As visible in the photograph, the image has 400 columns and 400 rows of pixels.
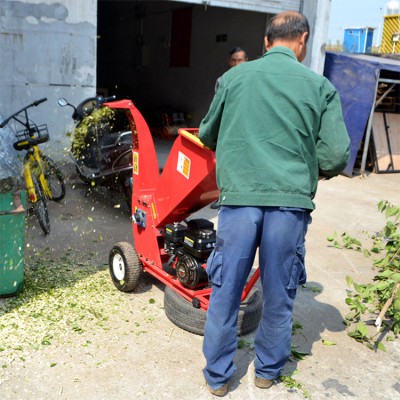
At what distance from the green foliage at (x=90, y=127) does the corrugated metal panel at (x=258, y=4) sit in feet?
9.16

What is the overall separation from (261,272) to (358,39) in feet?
73.0

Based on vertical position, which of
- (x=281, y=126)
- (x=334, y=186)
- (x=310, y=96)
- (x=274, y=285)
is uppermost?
(x=310, y=96)

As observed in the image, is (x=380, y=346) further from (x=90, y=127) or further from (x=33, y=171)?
(x=90, y=127)

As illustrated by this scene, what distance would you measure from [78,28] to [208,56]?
6963 mm

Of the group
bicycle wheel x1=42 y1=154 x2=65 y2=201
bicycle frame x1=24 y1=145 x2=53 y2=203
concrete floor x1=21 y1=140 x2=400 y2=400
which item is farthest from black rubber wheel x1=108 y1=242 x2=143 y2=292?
bicycle wheel x1=42 y1=154 x2=65 y2=201

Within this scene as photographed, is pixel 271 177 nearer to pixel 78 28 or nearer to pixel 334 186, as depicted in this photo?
pixel 78 28

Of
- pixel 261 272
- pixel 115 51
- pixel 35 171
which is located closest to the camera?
pixel 261 272

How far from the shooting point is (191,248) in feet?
11.7

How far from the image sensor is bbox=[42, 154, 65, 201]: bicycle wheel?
5.87m

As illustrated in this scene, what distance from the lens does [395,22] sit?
20.1 m

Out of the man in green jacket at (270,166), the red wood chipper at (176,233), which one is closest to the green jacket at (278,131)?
the man in green jacket at (270,166)

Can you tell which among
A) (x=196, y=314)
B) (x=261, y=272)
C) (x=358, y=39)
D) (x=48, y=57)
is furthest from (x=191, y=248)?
(x=358, y=39)

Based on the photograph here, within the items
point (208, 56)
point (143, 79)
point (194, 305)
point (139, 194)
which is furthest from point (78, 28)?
point (143, 79)

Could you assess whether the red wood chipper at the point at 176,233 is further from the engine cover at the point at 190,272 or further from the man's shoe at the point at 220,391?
the man's shoe at the point at 220,391
